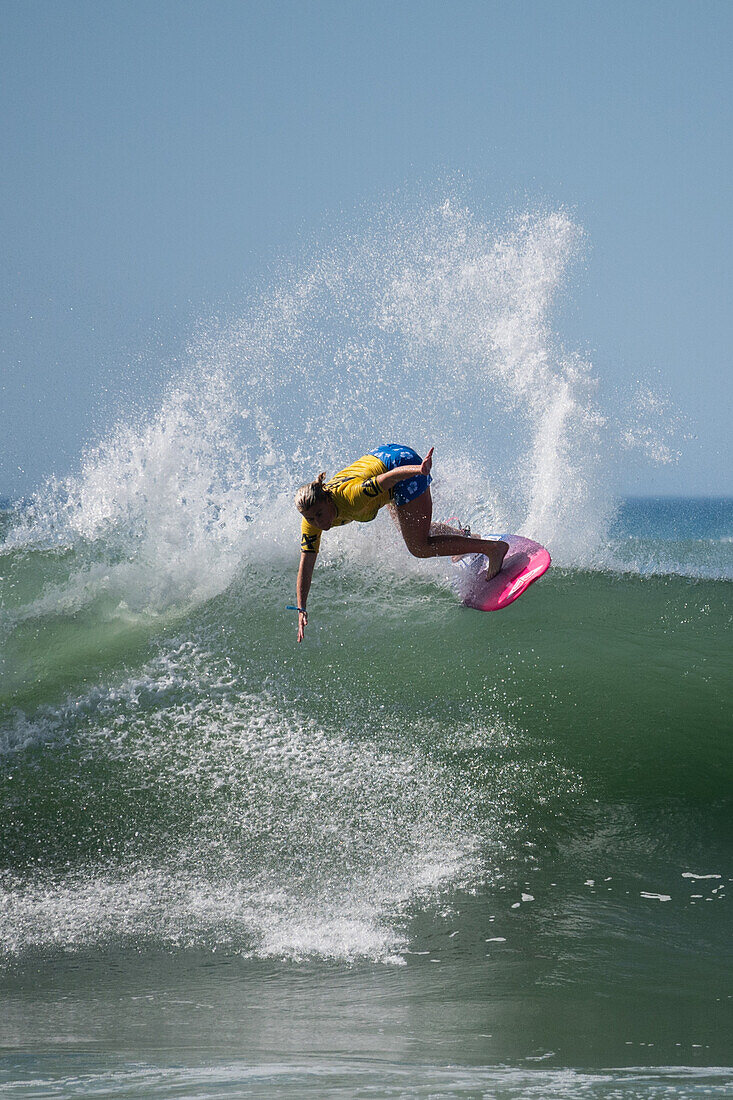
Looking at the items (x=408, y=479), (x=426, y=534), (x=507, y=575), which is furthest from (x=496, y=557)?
(x=408, y=479)

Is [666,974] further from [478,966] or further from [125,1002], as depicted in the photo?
[125,1002]

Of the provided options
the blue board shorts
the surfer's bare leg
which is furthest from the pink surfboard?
the blue board shorts

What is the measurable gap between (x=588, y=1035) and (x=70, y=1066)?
172cm

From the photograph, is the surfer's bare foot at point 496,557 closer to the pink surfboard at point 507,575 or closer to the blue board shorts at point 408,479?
the pink surfboard at point 507,575

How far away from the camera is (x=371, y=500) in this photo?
4918 millimetres

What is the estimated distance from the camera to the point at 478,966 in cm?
342

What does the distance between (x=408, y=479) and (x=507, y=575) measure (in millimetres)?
1718

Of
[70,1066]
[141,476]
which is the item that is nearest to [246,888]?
[70,1066]

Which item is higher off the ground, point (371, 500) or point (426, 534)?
point (371, 500)

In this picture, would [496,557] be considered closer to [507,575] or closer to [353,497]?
[507,575]

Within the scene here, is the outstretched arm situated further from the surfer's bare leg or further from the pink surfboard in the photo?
the pink surfboard

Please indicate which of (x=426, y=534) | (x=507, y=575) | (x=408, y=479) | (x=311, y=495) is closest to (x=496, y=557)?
(x=507, y=575)

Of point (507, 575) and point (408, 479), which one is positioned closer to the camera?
point (408, 479)

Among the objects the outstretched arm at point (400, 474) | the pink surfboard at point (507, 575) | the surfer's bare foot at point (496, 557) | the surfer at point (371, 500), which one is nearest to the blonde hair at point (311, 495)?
the surfer at point (371, 500)
